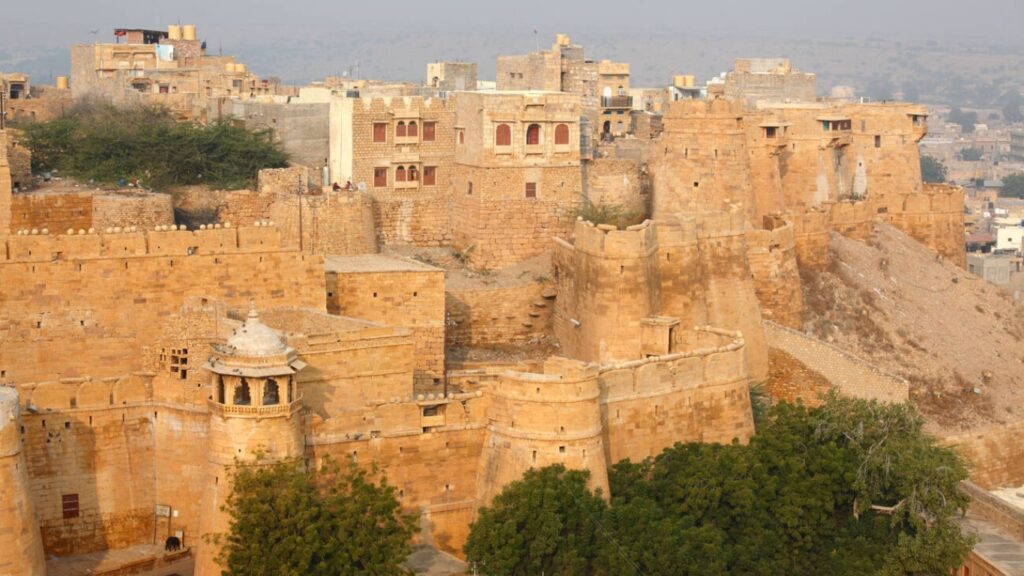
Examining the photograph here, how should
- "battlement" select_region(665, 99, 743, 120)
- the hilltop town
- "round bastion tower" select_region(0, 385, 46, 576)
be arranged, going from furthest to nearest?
1. "battlement" select_region(665, 99, 743, 120)
2. the hilltop town
3. "round bastion tower" select_region(0, 385, 46, 576)

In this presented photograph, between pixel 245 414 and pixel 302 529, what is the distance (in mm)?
1703

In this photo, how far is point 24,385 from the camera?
29047 millimetres

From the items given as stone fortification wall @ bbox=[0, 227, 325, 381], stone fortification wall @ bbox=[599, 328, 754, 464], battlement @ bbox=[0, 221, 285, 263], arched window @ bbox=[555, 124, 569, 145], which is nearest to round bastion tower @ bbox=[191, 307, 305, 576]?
stone fortification wall @ bbox=[0, 227, 325, 381]

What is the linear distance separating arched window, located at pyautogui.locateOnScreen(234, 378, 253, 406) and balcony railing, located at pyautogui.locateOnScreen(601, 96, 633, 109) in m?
32.5

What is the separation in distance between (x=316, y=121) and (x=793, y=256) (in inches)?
405

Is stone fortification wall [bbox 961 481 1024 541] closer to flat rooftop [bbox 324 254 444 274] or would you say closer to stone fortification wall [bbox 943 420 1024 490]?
stone fortification wall [bbox 943 420 1024 490]

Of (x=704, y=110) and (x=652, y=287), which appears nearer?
(x=652, y=287)

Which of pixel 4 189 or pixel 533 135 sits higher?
pixel 533 135

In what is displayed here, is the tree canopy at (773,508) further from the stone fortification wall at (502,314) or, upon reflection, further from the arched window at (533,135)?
the arched window at (533,135)

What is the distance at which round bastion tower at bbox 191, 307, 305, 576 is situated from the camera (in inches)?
1078

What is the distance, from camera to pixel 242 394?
27.6 m

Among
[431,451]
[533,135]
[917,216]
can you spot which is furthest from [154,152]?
[917,216]

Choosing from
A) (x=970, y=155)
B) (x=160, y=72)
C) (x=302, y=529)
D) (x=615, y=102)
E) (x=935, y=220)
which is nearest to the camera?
(x=302, y=529)

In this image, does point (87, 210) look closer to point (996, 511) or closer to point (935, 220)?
point (996, 511)
